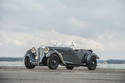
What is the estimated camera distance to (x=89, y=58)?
24.3 m

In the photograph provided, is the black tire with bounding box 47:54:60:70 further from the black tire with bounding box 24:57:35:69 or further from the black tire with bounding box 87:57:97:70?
the black tire with bounding box 87:57:97:70

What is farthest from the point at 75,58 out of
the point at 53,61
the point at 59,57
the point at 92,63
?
the point at 53,61

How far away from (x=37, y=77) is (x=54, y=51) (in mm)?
10875

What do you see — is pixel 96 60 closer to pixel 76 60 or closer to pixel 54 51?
pixel 76 60

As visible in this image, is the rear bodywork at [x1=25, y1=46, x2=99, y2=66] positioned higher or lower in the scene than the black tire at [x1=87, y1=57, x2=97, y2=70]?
higher

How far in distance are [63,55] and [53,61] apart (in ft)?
4.19

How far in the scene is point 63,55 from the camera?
22.8 metres

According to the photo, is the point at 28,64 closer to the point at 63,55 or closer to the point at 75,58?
the point at 63,55

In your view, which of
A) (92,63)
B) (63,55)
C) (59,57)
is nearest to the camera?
(59,57)

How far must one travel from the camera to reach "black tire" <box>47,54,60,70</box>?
70.5 feet

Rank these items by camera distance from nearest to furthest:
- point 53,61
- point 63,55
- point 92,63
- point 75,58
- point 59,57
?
point 53,61
point 59,57
point 63,55
point 75,58
point 92,63

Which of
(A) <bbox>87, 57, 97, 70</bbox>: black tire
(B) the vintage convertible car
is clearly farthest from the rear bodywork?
(A) <bbox>87, 57, 97, 70</bbox>: black tire

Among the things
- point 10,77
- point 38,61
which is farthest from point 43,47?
point 10,77

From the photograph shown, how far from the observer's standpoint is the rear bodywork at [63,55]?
22.4m
